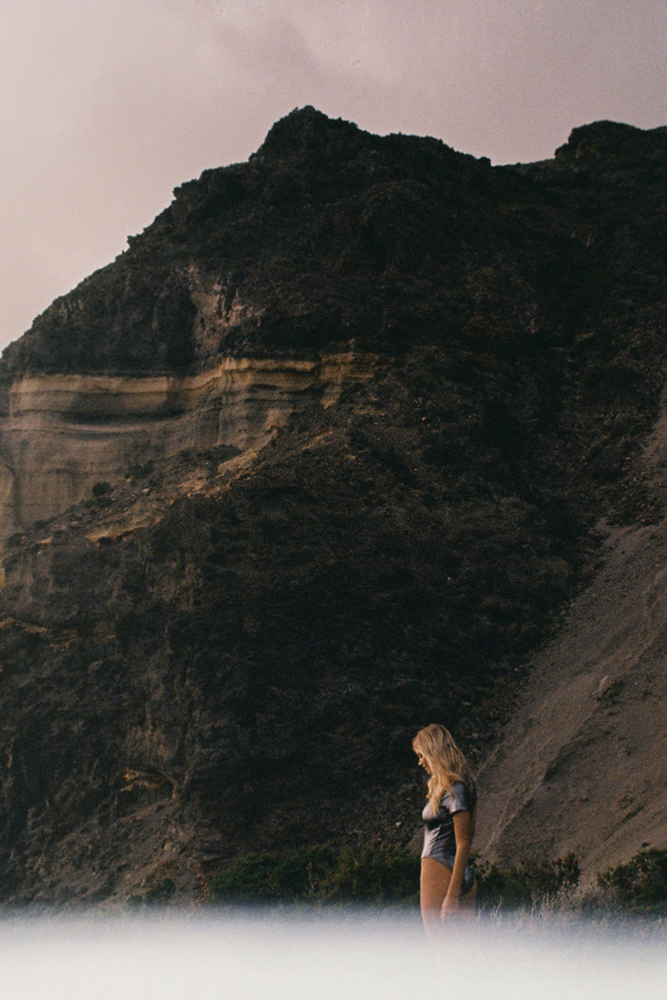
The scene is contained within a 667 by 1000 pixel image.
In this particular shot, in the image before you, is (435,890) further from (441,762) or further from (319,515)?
(319,515)

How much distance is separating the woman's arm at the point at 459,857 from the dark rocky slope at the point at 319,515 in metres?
16.7

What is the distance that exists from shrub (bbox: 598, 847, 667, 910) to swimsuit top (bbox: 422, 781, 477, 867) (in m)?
6.79

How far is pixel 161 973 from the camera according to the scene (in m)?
16.0

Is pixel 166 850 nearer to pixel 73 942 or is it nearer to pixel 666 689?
pixel 73 942

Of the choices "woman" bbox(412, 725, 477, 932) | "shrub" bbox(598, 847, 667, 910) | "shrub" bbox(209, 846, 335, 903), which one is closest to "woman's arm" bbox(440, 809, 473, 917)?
"woman" bbox(412, 725, 477, 932)

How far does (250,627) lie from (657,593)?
1009 cm

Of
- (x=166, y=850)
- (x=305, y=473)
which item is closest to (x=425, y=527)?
(x=305, y=473)

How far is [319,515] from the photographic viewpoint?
3011cm

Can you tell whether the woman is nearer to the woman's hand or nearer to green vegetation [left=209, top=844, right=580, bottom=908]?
the woman's hand

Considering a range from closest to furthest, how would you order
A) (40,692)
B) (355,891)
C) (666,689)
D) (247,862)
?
(355,891), (247,862), (666,689), (40,692)

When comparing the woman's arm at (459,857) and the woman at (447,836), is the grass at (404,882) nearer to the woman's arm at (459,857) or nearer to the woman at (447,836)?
the woman at (447,836)

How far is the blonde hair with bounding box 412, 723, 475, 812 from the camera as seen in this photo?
8680 millimetres

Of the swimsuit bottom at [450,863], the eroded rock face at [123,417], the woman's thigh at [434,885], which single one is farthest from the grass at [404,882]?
the eroded rock face at [123,417]

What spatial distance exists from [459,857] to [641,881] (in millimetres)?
8137
